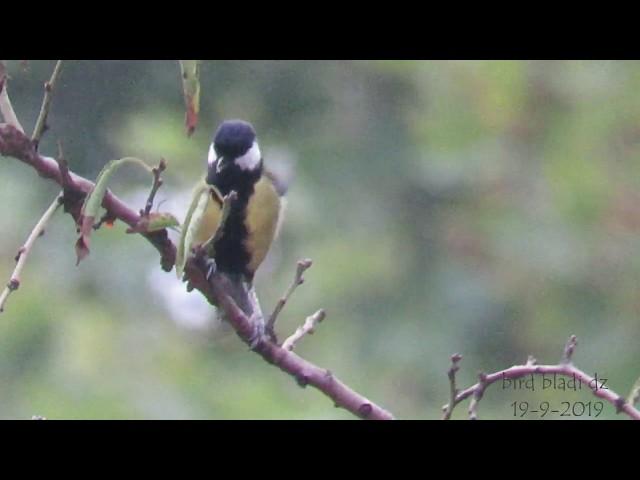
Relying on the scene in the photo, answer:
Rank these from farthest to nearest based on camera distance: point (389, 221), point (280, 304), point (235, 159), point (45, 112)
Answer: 1. point (389, 221)
2. point (235, 159)
3. point (280, 304)
4. point (45, 112)

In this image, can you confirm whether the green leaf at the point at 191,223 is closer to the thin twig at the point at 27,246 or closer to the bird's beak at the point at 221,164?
the thin twig at the point at 27,246

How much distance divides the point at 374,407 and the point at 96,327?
190 centimetres

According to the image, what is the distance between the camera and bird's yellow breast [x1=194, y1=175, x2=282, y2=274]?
4.63 ft

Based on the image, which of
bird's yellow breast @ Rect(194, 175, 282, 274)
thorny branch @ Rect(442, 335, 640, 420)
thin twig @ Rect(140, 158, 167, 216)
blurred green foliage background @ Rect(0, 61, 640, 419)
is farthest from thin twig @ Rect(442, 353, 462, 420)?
blurred green foliage background @ Rect(0, 61, 640, 419)

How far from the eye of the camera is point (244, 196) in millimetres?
1478

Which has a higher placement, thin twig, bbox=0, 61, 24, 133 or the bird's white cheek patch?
the bird's white cheek patch

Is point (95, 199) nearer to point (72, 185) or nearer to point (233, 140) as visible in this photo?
point (72, 185)

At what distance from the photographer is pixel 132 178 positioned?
277 cm

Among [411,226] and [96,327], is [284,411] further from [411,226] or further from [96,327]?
[411,226]

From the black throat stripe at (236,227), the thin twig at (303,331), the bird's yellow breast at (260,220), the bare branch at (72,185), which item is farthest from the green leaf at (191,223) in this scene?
the bird's yellow breast at (260,220)

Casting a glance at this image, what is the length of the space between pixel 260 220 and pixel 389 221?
201 cm

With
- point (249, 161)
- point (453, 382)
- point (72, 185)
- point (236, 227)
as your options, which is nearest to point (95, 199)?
point (72, 185)

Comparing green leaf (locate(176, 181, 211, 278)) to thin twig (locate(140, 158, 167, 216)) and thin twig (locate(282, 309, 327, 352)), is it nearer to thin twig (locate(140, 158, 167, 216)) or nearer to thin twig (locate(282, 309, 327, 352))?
thin twig (locate(140, 158, 167, 216))
